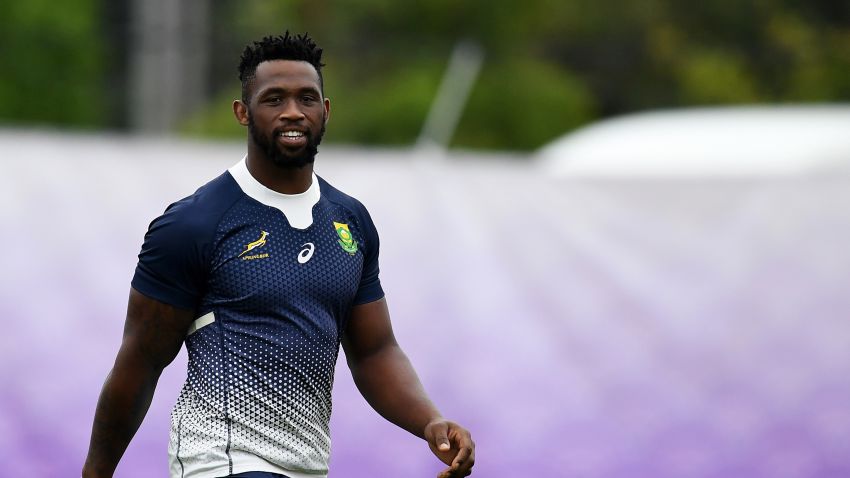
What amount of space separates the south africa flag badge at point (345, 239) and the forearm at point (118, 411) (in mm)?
499

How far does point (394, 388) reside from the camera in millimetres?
3752

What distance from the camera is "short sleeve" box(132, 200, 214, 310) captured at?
3414 mm

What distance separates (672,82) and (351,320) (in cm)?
1963

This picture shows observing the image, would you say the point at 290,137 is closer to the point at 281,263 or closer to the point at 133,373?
the point at 281,263

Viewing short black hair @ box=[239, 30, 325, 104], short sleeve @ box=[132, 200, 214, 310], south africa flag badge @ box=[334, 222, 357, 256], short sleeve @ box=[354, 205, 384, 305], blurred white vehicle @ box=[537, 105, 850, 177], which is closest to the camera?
short sleeve @ box=[132, 200, 214, 310]

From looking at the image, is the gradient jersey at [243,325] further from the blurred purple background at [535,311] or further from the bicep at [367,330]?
the blurred purple background at [535,311]

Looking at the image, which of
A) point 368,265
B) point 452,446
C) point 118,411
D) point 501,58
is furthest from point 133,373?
point 501,58

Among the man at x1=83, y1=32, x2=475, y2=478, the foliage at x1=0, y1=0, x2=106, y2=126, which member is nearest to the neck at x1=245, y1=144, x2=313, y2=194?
the man at x1=83, y1=32, x2=475, y2=478

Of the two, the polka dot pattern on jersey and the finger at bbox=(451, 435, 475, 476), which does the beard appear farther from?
the finger at bbox=(451, 435, 475, 476)

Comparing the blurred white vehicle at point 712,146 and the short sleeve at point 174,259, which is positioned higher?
the blurred white vehicle at point 712,146

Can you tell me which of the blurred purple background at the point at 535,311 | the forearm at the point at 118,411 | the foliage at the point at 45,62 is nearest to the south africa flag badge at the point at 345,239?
the forearm at the point at 118,411

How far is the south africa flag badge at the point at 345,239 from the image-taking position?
363 cm

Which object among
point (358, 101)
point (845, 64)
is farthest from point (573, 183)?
point (845, 64)

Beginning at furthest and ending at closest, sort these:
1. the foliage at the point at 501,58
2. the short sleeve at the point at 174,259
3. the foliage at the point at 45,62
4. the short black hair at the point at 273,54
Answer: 1. the foliage at the point at 501,58
2. the foliage at the point at 45,62
3. the short black hair at the point at 273,54
4. the short sleeve at the point at 174,259
